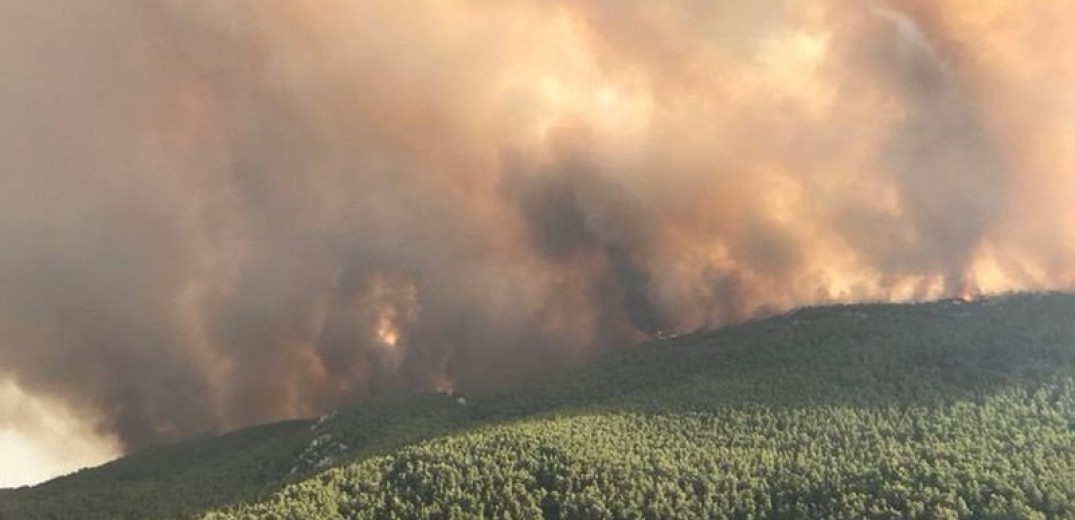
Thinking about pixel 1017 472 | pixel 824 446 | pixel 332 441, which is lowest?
pixel 1017 472

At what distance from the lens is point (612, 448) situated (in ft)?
228

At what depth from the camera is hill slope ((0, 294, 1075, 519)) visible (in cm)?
6094

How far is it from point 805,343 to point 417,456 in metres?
34.2

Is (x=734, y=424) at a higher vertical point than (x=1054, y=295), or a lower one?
lower

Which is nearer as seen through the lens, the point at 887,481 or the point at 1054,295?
the point at 887,481

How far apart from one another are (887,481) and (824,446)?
6.47 metres

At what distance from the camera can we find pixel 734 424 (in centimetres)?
7194

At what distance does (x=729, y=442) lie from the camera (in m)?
69.4

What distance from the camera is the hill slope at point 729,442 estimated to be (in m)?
60.9

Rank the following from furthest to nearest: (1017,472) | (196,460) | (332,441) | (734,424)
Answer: (196,460) → (332,441) → (734,424) → (1017,472)

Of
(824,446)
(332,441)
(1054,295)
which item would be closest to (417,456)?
(332,441)

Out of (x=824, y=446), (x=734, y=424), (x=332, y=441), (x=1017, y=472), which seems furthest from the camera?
(x=332, y=441)

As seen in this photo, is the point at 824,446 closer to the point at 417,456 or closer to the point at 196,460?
the point at 417,456

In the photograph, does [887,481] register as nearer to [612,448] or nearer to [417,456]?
[612,448]
